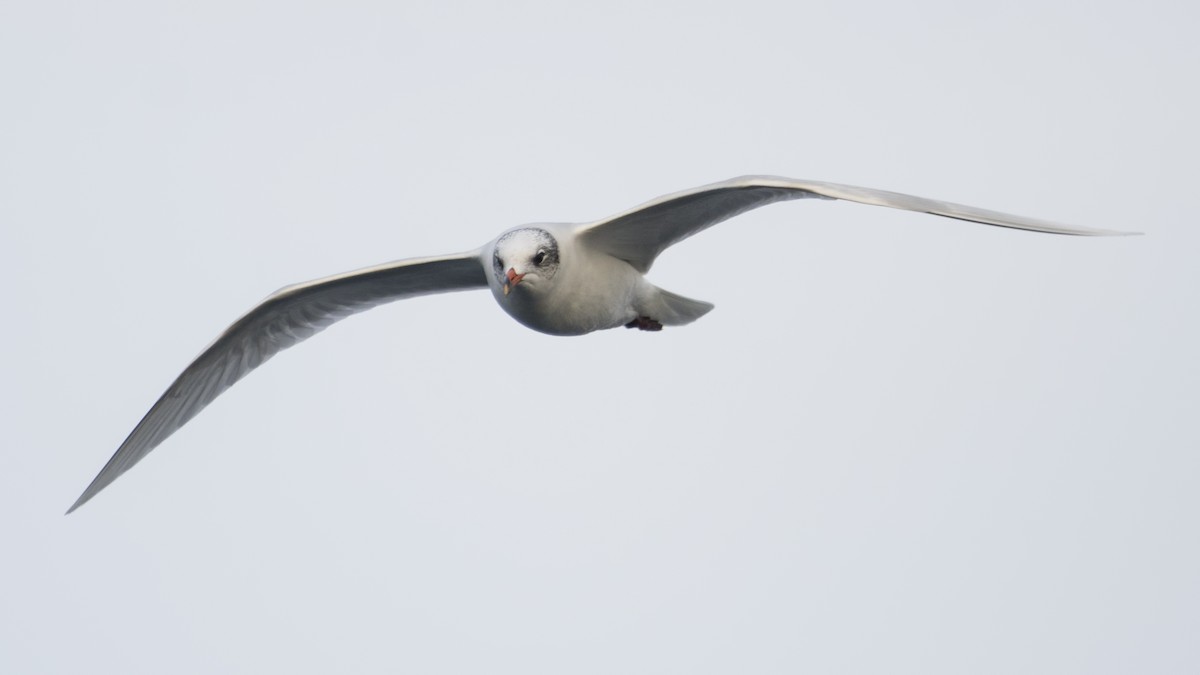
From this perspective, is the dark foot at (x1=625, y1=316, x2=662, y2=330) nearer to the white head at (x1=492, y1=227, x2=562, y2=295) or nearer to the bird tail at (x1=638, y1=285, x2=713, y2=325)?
the bird tail at (x1=638, y1=285, x2=713, y2=325)

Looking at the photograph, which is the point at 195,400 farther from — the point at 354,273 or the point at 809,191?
the point at 809,191

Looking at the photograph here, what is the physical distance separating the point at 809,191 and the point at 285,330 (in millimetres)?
4886

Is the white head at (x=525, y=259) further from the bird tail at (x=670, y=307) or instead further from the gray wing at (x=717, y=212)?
the bird tail at (x=670, y=307)

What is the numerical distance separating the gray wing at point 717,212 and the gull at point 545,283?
1 centimetres

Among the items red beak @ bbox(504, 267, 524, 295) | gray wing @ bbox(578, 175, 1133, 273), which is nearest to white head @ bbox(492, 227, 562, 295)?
red beak @ bbox(504, 267, 524, 295)

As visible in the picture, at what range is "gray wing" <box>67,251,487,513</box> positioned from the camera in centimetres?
1223

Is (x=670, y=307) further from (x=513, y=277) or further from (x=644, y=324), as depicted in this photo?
(x=513, y=277)

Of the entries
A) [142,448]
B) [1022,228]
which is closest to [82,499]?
[142,448]

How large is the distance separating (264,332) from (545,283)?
3.36 meters

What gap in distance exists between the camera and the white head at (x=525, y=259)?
10.3m

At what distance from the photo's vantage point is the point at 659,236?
11.4 m

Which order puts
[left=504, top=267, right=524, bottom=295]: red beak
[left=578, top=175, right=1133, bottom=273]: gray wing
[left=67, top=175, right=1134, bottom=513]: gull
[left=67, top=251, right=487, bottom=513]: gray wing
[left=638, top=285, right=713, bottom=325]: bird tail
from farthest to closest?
[left=67, top=251, right=487, bottom=513]: gray wing, [left=638, top=285, right=713, bottom=325]: bird tail, [left=504, top=267, right=524, bottom=295]: red beak, [left=67, top=175, right=1134, bottom=513]: gull, [left=578, top=175, right=1133, bottom=273]: gray wing

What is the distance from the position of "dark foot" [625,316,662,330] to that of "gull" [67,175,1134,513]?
11mm

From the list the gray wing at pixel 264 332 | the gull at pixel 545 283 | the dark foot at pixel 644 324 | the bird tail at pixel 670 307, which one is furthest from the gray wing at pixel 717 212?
the gray wing at pixel 264 332
